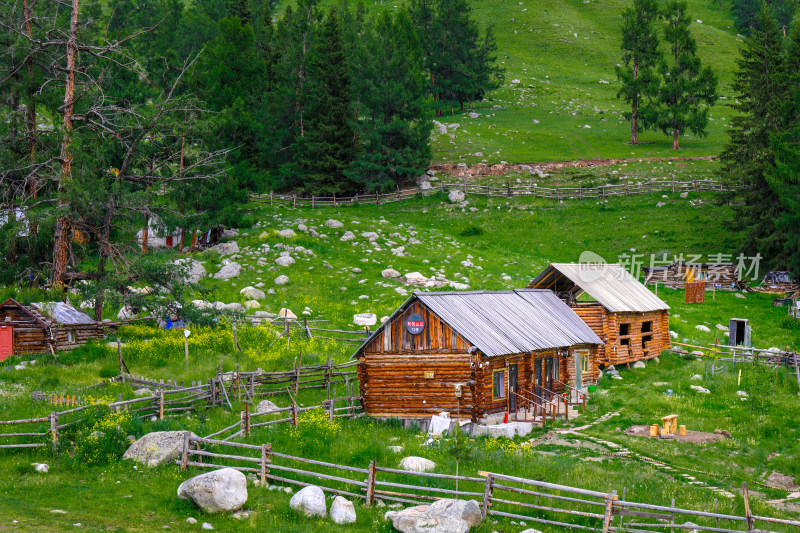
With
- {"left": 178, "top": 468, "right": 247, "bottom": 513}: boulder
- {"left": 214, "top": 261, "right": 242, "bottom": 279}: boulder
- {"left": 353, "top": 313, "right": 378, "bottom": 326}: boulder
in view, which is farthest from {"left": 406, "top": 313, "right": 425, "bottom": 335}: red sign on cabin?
{"left": 214, "top": 261, "right": 242, "bottom": 279}: boulder

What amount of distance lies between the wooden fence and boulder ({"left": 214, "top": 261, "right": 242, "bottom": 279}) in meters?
18.2

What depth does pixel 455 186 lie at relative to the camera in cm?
6475

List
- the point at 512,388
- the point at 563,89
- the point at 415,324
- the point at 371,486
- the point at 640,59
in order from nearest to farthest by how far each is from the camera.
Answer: the point at 371,486 < the point at 415,324 < the point at 512,388 < the point at 640,59 < the point at 563,89

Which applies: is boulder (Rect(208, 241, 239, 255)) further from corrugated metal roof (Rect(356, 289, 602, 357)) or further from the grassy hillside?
the grassy hillside

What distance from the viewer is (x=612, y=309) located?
3522 centimetres

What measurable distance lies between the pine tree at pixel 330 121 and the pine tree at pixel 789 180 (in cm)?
3193

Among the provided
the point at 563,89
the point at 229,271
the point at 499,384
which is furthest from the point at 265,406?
the point at 563,89

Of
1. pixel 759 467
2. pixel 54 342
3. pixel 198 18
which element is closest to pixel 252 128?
pixel 54 342

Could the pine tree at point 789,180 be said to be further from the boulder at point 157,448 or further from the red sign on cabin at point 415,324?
the boulder at point 157,448

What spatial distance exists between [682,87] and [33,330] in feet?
208

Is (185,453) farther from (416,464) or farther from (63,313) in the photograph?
(63,313)

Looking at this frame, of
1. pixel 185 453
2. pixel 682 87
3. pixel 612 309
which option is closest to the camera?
pixel 185 453

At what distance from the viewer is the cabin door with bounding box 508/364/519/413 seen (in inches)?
1082

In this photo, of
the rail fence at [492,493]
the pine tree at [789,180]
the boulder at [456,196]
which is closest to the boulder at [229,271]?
the boulder at [456,196]
